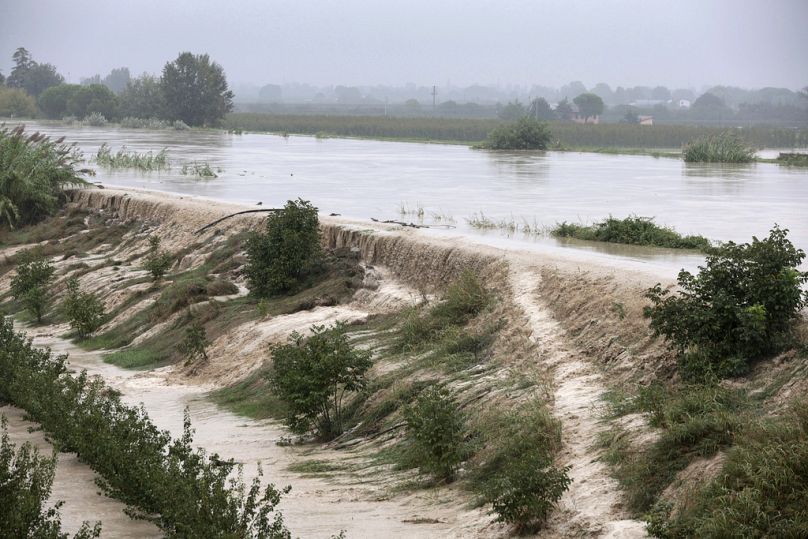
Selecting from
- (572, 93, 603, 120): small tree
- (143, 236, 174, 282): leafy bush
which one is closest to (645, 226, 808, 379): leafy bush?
(143, 236, 174, 282): leafy bush

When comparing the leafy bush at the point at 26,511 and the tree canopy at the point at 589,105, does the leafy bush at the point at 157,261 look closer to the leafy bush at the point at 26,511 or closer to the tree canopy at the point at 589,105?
the leafy bush at the point at 26,511

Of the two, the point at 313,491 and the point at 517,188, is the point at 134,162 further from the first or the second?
the point at 313,491

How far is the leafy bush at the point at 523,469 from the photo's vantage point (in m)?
10.0

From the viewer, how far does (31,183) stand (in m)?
37.6

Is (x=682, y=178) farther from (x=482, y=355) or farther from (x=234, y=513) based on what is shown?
(x=234, y=513)

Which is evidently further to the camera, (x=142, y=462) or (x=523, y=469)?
(x=142, y=462)

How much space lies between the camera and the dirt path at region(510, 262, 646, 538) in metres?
9.80

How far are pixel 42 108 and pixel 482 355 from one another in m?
119

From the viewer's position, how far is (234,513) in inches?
399

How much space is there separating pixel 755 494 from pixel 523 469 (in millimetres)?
2244

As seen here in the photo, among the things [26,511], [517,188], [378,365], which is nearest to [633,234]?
[378,365]

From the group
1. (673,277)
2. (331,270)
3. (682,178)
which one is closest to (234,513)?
(673,277)

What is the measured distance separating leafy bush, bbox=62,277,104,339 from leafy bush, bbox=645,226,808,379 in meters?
15.7

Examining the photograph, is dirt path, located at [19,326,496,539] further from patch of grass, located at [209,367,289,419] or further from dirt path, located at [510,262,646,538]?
dirt path, located at [510,262,646,538]
